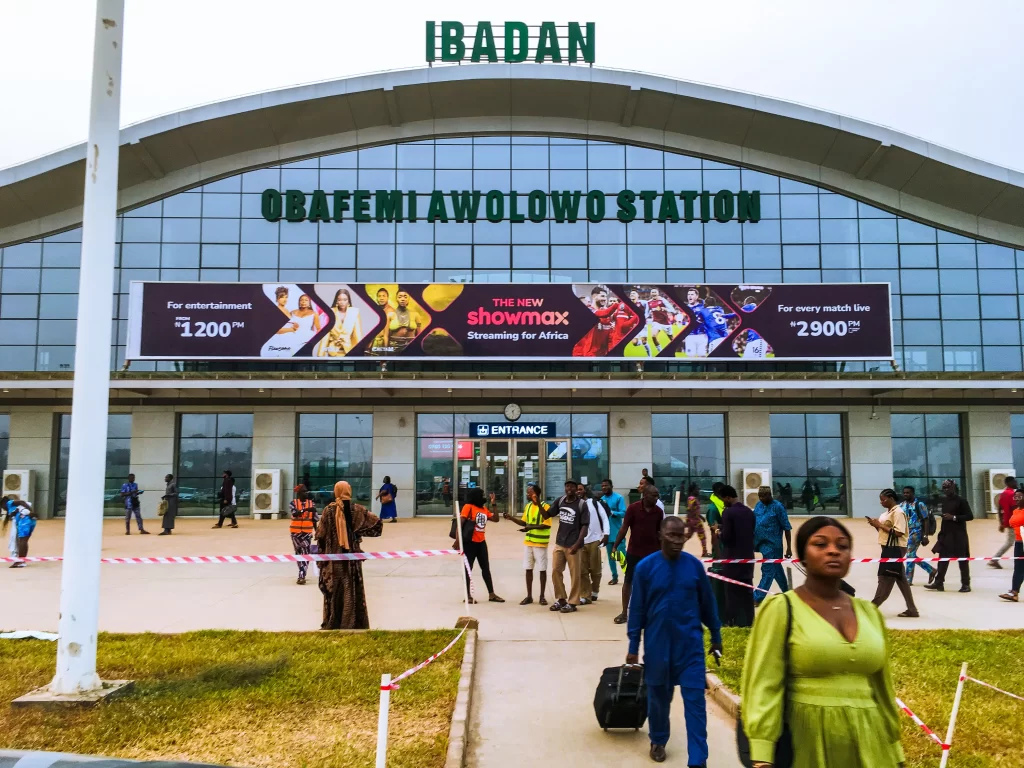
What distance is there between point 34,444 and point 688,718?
27.1 metres


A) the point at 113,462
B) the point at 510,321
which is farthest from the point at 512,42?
the point at 113,462

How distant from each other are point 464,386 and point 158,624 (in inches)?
592

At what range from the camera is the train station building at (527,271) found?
82.2ft

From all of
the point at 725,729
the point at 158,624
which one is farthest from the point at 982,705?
the point at 158,624

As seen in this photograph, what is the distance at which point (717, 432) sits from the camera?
26062 millimetres

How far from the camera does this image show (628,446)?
2564 cm

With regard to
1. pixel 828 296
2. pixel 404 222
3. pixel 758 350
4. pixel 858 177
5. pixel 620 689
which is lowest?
pixel 620 689

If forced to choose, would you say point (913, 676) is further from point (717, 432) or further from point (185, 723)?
point (717, 432)

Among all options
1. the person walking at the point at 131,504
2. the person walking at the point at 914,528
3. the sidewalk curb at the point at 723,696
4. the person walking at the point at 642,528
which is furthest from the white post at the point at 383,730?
the person walking at the point at 131,504

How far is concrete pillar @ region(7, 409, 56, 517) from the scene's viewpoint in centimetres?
2522

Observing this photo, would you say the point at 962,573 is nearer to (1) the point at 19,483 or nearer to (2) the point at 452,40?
(2) the point at 452,40

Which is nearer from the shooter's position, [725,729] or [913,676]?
[725,729]

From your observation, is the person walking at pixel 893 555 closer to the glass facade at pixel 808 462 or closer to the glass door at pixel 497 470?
the glass door at pixel 497 470

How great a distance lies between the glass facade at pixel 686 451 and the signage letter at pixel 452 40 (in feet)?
48.5
